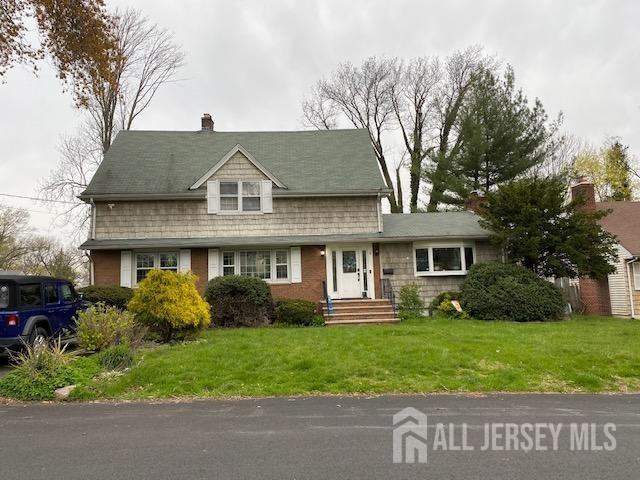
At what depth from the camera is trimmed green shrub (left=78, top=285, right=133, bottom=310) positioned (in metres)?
15.1

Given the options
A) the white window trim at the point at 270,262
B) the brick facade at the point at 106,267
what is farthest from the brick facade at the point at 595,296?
the brick facade at the point at 106,267

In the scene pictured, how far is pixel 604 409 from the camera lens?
6.55 metres

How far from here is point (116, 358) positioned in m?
8.77

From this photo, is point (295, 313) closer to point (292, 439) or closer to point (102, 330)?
point (102, 330)

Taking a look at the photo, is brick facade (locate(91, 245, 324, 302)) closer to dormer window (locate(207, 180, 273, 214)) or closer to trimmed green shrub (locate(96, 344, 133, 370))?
dormer window (locate(207, 180, 273, 214))

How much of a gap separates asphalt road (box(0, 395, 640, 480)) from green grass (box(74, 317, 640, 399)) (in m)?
0.52

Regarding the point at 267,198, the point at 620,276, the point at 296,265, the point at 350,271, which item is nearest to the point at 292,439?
the point at 296,265

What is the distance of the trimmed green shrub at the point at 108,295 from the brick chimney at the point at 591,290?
1811 centimetres

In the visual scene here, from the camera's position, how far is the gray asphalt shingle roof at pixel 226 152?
59.8 feet

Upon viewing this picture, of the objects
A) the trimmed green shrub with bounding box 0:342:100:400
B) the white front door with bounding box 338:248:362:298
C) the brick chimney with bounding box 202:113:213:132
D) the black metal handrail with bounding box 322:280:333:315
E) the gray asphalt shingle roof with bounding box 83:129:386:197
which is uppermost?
the brick chimney with bounding box 202:113:213:132

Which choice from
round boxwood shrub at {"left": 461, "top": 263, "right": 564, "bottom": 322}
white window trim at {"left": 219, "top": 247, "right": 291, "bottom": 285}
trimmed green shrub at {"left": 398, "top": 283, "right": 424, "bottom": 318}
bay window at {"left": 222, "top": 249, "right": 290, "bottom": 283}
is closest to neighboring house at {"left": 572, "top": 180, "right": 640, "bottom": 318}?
round boxwood shrub at {"left": 461, "top": 263, "right": 564, "bottom": 322}

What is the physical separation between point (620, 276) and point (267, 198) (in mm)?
14671

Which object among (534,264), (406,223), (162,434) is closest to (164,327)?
(162,434)

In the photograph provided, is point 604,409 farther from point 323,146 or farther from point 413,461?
point 323,146
